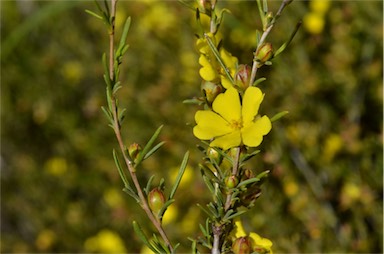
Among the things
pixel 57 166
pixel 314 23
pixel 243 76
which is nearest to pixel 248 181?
pixel 243 76

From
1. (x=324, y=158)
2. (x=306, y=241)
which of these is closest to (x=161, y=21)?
(x=324, y=158)

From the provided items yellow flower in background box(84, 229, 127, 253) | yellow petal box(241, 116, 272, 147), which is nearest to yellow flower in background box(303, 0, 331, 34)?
yellow flower in background box(84, 229, 127, 253)

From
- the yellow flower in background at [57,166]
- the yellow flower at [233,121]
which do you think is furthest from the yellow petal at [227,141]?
the yellow flower in background at [57,166]

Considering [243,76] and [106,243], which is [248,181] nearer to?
[243,76]

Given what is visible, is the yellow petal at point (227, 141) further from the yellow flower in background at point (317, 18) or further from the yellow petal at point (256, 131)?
the yellow flower in background at point (317, 18)

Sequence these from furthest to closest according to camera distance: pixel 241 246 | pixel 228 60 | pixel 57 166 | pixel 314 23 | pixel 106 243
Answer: pixel 57 166
pixel 106 243
pixel 314 23
pixel 228 60
pixel 241 246

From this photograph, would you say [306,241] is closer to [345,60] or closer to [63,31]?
[345,60]

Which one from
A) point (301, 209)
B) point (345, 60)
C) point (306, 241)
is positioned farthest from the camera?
point (345, 60)
